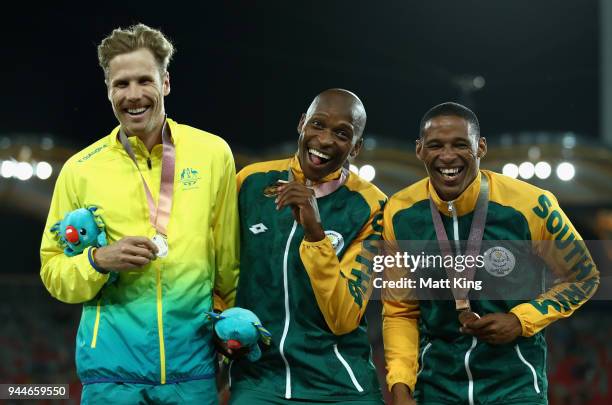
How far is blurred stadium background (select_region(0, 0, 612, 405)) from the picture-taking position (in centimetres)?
738

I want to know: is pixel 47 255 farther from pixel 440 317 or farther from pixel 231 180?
pixel 440 317

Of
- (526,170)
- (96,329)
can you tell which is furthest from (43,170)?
(96,329)

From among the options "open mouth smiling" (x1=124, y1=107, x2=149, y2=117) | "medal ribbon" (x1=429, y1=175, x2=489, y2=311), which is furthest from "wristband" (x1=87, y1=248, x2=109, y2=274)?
"medal ribbon" (x1=429, y1=175, x2=489, y2=311)

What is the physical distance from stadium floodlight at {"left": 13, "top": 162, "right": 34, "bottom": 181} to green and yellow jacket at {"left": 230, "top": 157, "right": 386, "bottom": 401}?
538 centimetres

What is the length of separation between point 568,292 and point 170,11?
18.4ft

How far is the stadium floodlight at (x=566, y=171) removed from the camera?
7.44 meters

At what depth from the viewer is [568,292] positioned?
2584 mm

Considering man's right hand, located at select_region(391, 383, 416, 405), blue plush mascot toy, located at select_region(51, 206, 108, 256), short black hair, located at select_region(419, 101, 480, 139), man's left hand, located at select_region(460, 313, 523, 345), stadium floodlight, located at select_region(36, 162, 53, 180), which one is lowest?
man's right hand, located at select_region(391, 383, 416, 405)

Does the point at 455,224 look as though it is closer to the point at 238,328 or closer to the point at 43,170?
the point at 238,328

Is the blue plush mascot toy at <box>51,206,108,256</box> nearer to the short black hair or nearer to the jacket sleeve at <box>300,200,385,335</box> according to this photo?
the jacket sleeve at <box>300,200,385,335</box>

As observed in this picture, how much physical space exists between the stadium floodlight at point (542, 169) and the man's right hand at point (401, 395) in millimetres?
5230

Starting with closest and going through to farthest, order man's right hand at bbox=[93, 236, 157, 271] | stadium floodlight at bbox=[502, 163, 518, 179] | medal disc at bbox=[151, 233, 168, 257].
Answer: man's right hand at bbox=[93, 236, 157, 271] → medal disc at bbox=[151, 233, 168, 257] → stadium floodlight at bbox=[502, 163, 518, 179]

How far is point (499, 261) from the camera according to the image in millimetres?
2562

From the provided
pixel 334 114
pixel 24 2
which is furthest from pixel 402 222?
pixel 24 2
